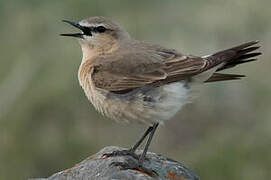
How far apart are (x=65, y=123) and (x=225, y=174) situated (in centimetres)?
271

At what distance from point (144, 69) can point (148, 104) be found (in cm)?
48

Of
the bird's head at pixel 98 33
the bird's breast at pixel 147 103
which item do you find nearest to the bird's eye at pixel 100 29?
the bird's head at pixel 98 33

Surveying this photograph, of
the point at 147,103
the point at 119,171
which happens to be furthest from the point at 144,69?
the point at 119,171

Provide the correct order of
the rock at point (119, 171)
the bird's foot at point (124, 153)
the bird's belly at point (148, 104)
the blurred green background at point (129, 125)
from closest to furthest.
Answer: the rock at point (119, 171), the bird's belly at point (148, 104), the bird's foot at point (124, 153), the blurred green background at point (129, 125)

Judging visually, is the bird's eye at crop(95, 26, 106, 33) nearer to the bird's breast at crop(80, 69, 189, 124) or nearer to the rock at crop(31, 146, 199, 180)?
the bird's breast at crop(80, 69, 189, 124)

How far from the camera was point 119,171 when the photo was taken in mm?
7934

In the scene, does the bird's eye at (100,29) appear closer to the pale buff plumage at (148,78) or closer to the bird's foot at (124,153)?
the pale buff plumage at (148,78)

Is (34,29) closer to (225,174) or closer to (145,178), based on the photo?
(225,174)

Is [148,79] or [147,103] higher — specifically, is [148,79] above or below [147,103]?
above

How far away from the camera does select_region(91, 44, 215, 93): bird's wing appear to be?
28.0ft

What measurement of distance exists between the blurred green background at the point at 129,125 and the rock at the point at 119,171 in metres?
2.25

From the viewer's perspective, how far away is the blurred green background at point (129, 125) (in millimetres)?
11002

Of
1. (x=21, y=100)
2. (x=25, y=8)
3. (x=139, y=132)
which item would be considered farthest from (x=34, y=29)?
(x=139, y=132)

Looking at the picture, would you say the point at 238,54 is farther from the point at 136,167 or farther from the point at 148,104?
the point at 136,167
